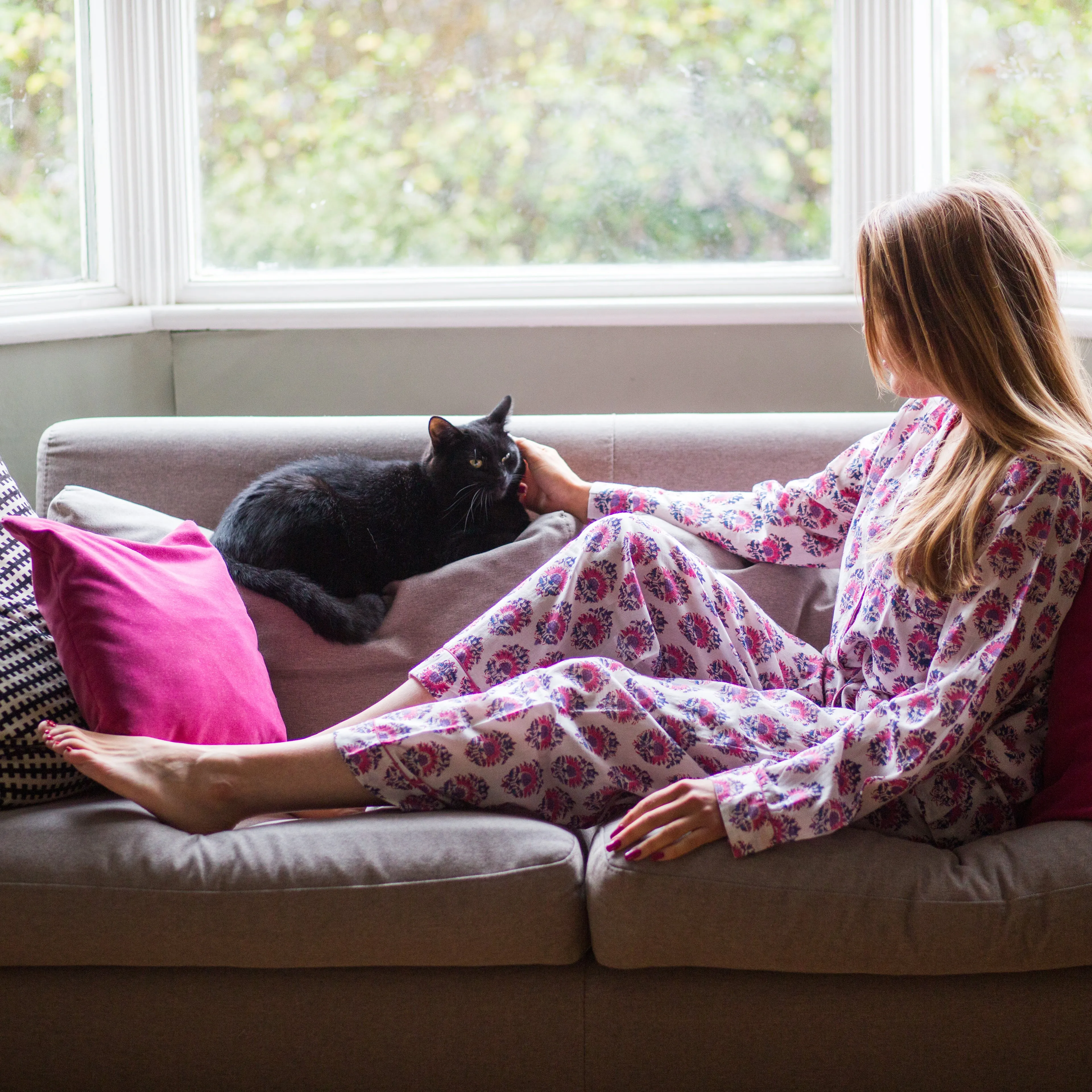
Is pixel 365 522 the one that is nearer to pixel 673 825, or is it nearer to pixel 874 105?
pixel 673 825

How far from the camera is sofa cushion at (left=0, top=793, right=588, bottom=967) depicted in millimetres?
1210

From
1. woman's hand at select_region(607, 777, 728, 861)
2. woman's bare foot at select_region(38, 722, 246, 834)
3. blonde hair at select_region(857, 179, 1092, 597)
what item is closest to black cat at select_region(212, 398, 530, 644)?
woman's bare foot at select_region(38, 722, 246, 834)

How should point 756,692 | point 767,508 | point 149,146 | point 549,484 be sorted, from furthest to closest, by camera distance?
point 149,146
point 549,484
point 767,508
point 756,692

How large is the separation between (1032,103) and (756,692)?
171 cm

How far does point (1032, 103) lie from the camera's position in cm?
232

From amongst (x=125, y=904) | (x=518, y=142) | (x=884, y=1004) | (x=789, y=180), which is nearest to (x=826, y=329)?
(x=789, y=180)

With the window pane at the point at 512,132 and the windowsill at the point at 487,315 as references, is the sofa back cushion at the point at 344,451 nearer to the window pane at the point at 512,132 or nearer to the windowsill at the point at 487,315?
the windowsill at the point at 487,315

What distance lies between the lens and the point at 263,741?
59.9 inches

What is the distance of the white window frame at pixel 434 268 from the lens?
2.39 meters

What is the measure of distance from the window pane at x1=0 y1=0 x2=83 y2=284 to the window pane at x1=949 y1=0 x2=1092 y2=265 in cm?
203

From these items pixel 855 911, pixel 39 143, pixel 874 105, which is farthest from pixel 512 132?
pixel 855 911

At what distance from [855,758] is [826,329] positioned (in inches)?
56.4

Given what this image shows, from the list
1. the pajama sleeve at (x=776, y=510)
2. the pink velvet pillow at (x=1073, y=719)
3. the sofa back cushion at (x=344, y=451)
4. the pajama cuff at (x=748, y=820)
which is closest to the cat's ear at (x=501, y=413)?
the sofa back cushion at (x=344, y=451)

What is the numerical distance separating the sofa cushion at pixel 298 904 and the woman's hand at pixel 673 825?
A: 3.6 inches
